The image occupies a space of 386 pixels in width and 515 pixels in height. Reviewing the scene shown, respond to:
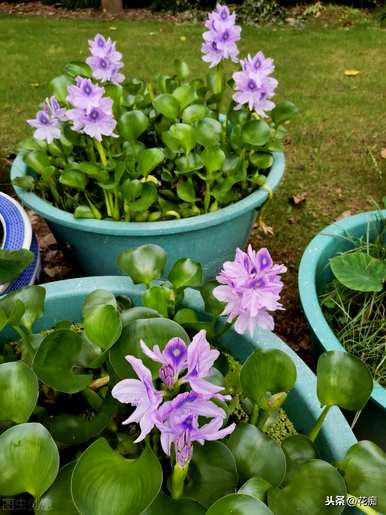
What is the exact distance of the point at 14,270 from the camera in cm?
96

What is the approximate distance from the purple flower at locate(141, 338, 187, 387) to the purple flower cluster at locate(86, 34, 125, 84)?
3.31 feet

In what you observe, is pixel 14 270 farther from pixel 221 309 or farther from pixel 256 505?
pixel 256 505

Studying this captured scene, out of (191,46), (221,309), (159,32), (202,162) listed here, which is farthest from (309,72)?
Answer: (221,309)

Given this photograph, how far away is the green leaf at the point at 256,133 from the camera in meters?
1.36

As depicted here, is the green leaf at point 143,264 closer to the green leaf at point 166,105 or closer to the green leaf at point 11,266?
the green leaf at point 11,266

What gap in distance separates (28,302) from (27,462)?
0.29 metres

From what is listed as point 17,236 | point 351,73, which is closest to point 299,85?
point 351,73

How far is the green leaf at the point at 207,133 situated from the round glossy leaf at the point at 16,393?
2.69ft

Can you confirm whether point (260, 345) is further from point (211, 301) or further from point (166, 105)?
point (166, 105)

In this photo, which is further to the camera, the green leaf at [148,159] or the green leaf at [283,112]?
the green leaf at [283,112]

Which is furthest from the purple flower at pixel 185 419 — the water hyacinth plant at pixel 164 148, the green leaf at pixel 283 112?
the green leaf at pixel 283 112

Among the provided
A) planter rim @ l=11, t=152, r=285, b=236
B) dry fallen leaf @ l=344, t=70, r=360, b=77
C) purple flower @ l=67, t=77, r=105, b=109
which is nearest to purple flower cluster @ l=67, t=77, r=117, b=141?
purple flower @ l=67, t=77, r=105, b=109

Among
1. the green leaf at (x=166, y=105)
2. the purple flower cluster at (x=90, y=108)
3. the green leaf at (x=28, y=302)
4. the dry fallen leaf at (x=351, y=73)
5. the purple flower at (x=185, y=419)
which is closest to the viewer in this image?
the purple flower at (x=185, y=419)

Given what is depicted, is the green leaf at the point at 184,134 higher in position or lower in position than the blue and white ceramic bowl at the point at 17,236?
higher
